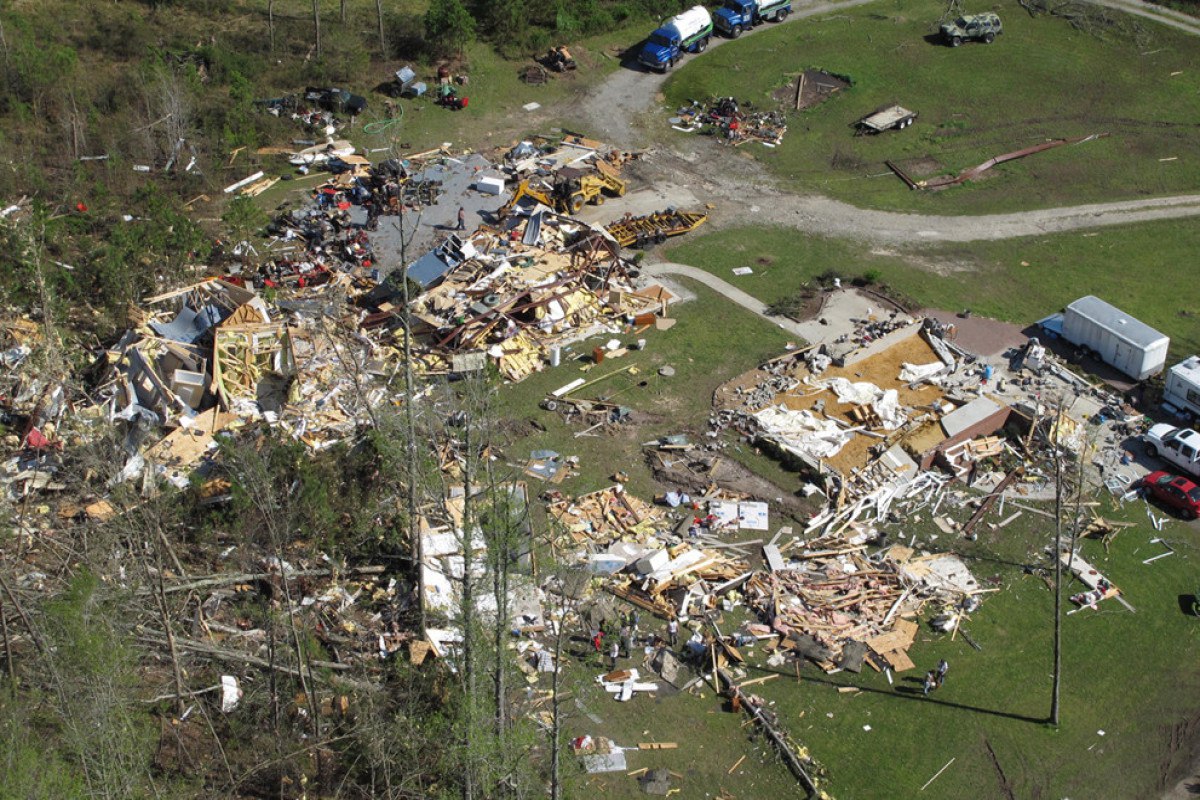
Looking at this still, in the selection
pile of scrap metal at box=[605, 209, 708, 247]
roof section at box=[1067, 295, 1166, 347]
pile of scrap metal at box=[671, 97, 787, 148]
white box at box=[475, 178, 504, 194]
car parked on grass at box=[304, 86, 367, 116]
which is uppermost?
car parked on grass at box=[304, 86, 367, 116]

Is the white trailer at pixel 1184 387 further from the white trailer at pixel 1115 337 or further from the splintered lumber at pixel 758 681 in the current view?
the splintered lumber at pixel 758 681

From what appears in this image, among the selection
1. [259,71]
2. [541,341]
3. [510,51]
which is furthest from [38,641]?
[510,51]

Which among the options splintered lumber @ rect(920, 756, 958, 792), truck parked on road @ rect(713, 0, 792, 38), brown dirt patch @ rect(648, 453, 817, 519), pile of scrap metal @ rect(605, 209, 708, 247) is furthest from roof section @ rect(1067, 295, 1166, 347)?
truck parked on road @ rect(713, 0, 792, 38)

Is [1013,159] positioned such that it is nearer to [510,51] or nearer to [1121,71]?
[1121,71]

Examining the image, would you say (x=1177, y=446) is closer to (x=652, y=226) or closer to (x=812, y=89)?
(x=652, y=226)

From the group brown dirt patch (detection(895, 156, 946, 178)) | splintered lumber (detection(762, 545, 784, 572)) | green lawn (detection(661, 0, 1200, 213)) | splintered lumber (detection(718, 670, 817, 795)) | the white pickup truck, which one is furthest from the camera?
brown dirt patch (detection(895, 156, 946, 178))

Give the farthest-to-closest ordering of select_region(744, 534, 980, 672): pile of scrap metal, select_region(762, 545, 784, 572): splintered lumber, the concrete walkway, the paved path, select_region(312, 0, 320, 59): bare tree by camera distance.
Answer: select_region(312, 0, 320, 59): bare tree < the paved path < the concrete walkway < select_region(762, 545, 784, 572): splintered lumber < select_region(744, 534, 980, 672): pile of scrap metal

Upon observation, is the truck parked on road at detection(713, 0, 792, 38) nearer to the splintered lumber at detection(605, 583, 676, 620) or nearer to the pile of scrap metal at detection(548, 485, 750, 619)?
the pile of scrap metal at detection(548, 485, 750, 619)
